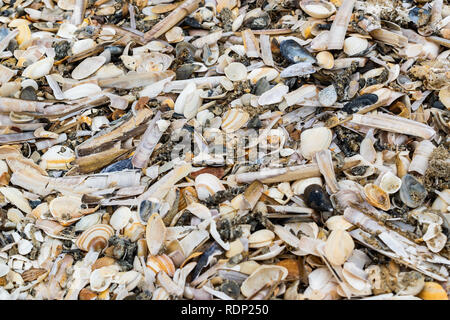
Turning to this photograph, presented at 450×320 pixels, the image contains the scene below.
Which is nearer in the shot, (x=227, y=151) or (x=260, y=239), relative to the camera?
(x=260, y=239)

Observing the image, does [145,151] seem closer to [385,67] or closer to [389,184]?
[389,184]

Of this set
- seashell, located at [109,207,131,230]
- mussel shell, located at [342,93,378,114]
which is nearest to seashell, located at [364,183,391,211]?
mussel shell, located at [342,93,378,114]

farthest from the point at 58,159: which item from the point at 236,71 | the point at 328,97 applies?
the point at 328,97

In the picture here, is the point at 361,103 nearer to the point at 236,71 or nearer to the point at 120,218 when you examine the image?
the point at 236,71

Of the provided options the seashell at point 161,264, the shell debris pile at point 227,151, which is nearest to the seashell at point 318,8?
the shell debris pile at point 227,151

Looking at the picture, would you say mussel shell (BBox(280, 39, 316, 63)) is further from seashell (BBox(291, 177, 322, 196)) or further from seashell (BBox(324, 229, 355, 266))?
seashell (BBox(324, 229, 355, 266))

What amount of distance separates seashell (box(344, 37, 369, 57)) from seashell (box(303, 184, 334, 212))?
0.81 metres

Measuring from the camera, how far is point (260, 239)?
1.86m

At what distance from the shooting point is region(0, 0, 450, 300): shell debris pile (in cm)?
181

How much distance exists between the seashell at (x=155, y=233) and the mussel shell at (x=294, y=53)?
1090 mm

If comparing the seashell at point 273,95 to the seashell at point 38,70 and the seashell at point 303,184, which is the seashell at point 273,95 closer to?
the seashell at point 303,184

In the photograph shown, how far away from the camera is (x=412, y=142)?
2.14 metres

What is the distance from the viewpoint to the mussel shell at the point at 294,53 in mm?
2344

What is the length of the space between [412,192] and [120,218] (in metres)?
1.26
